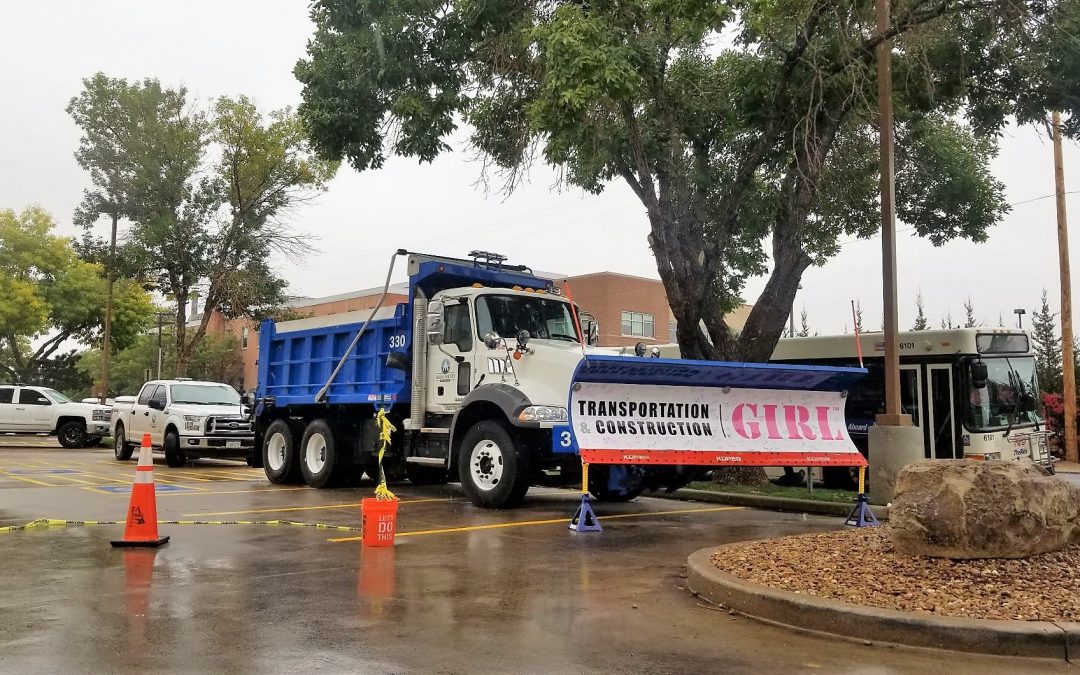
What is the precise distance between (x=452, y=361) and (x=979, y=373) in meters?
8.42

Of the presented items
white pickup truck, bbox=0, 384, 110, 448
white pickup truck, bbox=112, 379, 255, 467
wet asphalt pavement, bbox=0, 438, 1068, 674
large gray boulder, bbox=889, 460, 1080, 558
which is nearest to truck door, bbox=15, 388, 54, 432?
white pickup truck, bbox=0, 384, 110, 448

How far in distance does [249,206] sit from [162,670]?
108ft

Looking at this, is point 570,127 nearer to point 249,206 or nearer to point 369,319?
point 369,319

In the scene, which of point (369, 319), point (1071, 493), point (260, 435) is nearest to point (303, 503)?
point (369, 319)

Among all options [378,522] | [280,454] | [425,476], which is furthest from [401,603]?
[280,454]

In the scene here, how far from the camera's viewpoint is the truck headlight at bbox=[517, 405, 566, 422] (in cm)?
1058

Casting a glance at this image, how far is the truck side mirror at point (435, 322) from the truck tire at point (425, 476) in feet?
9.94

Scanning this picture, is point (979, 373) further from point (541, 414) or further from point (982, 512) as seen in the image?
point (982, 512)

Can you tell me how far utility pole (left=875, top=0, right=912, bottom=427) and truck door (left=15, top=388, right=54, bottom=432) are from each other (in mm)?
26569

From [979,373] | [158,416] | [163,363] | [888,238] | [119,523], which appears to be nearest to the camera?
[119,523]

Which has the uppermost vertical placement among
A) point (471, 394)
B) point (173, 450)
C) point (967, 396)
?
point (967, 396)

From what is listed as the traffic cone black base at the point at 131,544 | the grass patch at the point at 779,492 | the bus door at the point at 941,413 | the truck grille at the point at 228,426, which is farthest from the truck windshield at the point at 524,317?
the truck grille at the point at 228,426

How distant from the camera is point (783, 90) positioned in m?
13.5

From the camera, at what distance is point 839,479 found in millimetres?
15945
